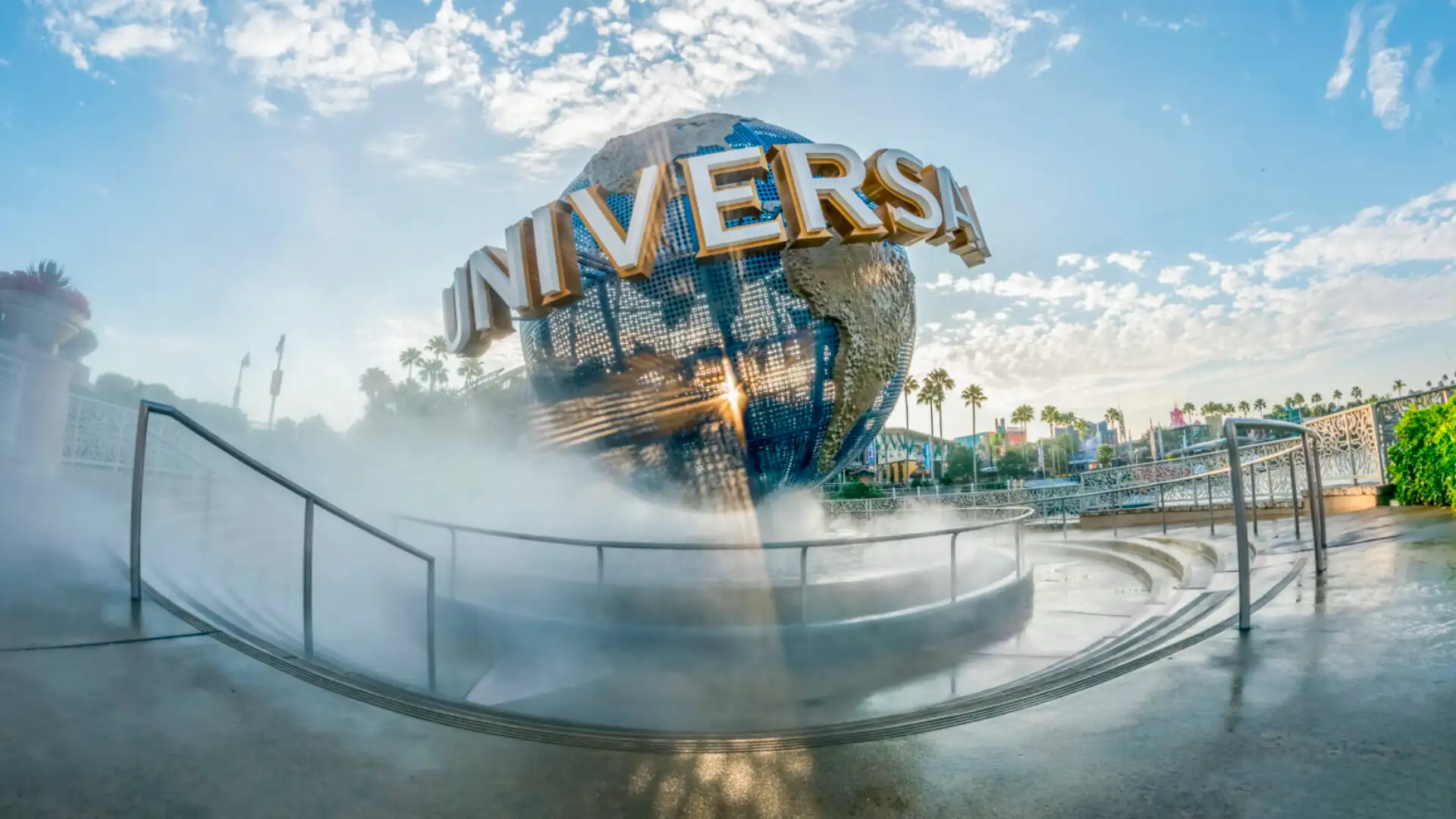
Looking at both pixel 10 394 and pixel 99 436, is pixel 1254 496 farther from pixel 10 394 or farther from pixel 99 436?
pixel 99 436

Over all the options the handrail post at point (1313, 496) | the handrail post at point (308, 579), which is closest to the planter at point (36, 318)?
the handrail post at point (308, 579)

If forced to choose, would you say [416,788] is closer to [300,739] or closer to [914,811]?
[300,739]

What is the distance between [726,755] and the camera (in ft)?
7.08

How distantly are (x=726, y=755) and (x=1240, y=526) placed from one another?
2736 mm

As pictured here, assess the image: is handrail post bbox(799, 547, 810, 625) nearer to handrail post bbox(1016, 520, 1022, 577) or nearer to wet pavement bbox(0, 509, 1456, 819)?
handrail post bbox(1016, 520, 1022, 577)

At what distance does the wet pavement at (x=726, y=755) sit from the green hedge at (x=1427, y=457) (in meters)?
6.18

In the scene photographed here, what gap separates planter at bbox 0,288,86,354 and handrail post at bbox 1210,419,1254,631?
401 inches

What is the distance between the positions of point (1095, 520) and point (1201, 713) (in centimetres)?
1325

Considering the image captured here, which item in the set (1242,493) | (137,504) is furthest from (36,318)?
(1242,493)

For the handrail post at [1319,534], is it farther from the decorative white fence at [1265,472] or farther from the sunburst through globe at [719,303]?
the sunburst through globe at [719,303]

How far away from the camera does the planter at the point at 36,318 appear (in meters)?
7.03

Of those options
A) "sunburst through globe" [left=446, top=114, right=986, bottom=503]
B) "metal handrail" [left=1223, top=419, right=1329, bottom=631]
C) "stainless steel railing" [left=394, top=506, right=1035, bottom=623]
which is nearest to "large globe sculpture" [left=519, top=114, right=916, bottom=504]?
"sunburst through globe" [left=446, top=114, right=986, bottom=503]

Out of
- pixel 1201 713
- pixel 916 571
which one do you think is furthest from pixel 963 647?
pixel 1201 713

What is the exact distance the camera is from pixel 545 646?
5.36 m
